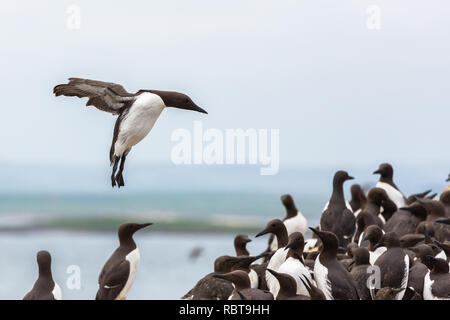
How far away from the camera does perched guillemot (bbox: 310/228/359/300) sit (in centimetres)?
870

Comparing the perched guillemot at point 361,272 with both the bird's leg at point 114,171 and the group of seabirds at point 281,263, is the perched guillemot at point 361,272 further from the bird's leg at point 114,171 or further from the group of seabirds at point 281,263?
the bird's leg at point 114,171

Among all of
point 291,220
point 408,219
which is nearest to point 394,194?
point 291,220

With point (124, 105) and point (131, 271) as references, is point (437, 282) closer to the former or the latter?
point (131, 271)

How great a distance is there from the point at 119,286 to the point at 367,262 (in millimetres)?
2233

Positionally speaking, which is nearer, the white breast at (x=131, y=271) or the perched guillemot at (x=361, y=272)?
the perched guillemot at (x=361, y=272)

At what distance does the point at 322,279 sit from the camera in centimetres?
895

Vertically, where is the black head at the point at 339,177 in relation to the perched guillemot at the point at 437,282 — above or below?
above

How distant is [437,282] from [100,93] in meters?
3.77

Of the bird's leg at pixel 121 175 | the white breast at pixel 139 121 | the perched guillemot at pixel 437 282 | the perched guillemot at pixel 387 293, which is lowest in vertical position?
the perched guillemot at pixel 387 293

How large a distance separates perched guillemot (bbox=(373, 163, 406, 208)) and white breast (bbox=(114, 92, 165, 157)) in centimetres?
892

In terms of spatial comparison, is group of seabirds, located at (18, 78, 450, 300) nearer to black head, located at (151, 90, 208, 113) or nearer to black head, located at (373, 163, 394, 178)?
black head, located at (151, 90, 208, 113)

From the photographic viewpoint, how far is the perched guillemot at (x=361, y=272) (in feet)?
29.9

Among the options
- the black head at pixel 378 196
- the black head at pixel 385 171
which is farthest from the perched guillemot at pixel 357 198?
the black head at pixel 378 196
